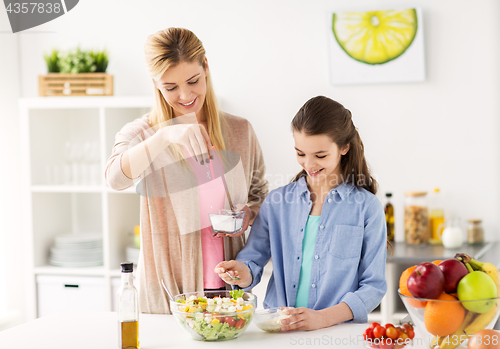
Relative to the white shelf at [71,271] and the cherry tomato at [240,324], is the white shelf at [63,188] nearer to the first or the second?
the white shelf at [71,271]

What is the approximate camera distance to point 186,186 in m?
1.60

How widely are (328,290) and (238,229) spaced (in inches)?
12.5

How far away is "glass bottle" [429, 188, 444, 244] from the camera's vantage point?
103 inches

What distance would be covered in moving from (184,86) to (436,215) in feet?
5.73

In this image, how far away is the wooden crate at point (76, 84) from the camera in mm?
2740

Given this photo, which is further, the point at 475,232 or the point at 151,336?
the point at 475,232

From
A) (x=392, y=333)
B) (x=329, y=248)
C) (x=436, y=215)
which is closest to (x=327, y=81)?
(x=436, y=215)

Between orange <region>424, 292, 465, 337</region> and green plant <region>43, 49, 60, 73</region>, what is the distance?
251 cm

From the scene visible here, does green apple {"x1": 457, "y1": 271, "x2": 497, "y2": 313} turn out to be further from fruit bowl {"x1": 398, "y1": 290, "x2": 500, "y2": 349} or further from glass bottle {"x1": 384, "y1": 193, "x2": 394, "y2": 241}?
→ glass bottle {"x1": 384, "y1": 193, "x2": 394, "y2": 241}

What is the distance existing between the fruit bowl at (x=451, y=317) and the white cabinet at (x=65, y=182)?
6.51 ft

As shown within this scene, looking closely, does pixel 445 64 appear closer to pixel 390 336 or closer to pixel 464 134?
pixel 464 134

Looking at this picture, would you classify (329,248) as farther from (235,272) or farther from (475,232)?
(475,232)

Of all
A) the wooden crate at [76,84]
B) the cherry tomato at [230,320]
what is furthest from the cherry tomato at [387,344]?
the wooden crate at [76,84]

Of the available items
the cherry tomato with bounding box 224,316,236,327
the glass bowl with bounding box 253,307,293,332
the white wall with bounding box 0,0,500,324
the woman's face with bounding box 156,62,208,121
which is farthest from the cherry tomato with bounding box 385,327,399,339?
the white wall with bounding box 0,0,500,324
